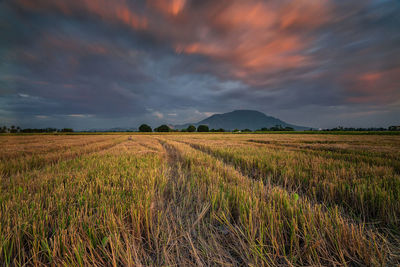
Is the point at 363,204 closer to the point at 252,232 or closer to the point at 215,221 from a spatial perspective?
the point at 252,232

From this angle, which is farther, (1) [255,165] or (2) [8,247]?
(1) [255,165]

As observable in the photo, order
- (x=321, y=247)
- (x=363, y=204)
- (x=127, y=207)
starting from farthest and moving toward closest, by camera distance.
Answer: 1. (x=363, y=204)
2. (x=127, y=207)
3. (x=321, y=247)

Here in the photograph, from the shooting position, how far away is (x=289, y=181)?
3068 millimetres

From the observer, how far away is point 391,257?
1.11m

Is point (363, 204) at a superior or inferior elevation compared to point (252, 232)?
inferior

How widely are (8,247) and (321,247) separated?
2.47 meters

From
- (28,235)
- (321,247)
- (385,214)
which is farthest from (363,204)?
(28,235)

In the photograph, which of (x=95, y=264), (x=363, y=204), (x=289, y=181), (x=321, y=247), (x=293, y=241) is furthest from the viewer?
(x=289, y=181)

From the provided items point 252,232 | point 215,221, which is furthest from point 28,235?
point 252,232

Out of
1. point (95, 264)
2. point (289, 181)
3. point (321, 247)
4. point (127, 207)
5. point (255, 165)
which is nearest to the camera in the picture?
point (95, 264)

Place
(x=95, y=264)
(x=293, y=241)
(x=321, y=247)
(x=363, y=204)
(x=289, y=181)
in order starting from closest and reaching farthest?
(x=95, y=264) → (x=321, y=247) → (x=293, y=241) → (x=363, y=204) → (x=289, y=181)

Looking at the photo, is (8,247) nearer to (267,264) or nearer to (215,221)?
(215,221)

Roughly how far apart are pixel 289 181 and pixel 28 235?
386cm

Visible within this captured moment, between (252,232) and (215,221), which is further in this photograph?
(215,221)
